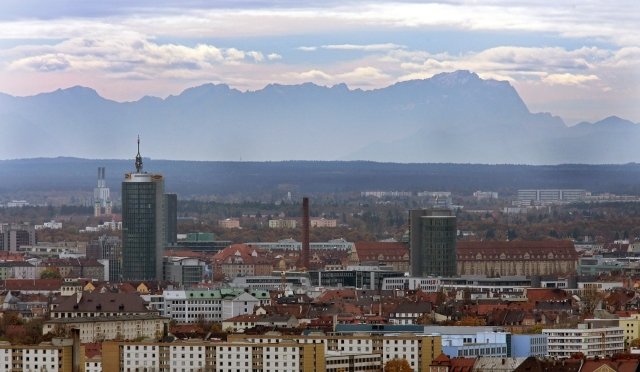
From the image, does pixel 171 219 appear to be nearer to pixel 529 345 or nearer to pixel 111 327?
pixel 111 327

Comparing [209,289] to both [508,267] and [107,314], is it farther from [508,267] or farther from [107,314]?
[508,267]

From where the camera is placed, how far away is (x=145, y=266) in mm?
109188

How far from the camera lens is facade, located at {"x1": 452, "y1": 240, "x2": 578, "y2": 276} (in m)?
121

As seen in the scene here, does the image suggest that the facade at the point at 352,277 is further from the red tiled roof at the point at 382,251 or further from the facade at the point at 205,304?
the facade at the point at 205,304

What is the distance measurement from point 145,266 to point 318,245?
29833 mm

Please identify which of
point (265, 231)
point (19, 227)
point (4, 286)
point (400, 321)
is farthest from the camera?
point (265, 231)

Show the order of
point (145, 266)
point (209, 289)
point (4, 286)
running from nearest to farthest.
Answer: point (209, 289), point (4, 286), point (145, 266)

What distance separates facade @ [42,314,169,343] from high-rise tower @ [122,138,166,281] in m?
29.0

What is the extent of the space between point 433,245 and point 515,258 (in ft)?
43.3

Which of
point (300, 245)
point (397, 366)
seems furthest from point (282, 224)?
point (397, 366)

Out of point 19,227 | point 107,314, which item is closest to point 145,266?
point 107,314

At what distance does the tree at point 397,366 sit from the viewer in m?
61.0

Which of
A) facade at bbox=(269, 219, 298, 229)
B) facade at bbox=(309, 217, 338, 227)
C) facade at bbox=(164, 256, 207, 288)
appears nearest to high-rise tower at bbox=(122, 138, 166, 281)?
facade at bbox=(164, 256, 207, 288)

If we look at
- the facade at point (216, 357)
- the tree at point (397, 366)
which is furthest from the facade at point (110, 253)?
the tree at point (397, 366)
